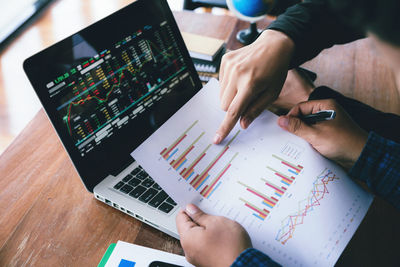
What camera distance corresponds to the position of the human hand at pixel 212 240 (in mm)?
536

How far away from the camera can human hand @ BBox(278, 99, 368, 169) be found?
67cm

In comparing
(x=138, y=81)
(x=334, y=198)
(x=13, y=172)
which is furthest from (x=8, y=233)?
(x=334, y=198)

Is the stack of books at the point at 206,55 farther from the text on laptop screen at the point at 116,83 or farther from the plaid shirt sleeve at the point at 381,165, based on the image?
the plaid shirt sleeve at the point at 381,165

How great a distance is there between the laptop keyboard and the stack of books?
1.29 ft

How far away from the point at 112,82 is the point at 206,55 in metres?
0.38

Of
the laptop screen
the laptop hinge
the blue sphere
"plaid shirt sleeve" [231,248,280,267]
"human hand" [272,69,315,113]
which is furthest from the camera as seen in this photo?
the blue sphere

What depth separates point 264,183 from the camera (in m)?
0.63

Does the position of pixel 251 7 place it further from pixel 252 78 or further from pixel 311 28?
pixel 252 78

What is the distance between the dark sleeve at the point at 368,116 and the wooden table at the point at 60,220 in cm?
12

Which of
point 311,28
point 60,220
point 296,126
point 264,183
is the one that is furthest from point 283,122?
point 60,220

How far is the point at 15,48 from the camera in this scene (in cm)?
238

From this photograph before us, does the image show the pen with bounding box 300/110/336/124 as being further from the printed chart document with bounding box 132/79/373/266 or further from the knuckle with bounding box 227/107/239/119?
the knuckle with bounding box 227/107/239/119

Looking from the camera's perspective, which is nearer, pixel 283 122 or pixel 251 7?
pixel 283 122

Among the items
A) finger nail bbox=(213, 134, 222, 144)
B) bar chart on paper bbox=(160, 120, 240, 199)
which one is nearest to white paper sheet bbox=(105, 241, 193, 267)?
bar chart on paper bbox=(160, 120, 240, 199)
